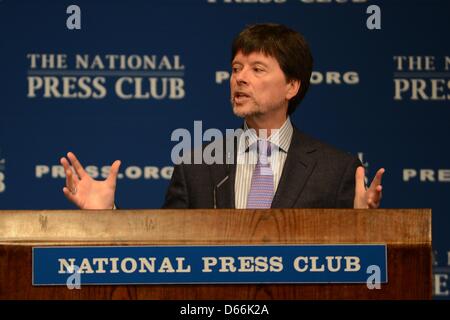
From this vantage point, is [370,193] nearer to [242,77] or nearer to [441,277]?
[242,77]

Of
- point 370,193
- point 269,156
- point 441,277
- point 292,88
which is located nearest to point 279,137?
point 269,156

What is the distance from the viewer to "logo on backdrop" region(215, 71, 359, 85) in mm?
3533

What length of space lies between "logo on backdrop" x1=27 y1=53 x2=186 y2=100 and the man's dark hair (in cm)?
83

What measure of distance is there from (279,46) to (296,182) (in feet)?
1.33

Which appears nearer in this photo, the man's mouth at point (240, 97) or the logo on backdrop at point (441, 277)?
the man's mouth at point (240, 97)

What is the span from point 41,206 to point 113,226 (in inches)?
64.4

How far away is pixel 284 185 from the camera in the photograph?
2492 mm

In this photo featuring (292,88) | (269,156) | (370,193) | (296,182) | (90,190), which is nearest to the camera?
(370,193)

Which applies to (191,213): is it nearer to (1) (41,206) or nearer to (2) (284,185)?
(2) (284,185)

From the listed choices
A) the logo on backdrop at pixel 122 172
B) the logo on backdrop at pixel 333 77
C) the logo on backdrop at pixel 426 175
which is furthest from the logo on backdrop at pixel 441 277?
the logo on backdrop at pixel 122 172

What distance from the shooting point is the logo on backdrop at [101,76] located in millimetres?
3504

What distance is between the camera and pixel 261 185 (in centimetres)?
252

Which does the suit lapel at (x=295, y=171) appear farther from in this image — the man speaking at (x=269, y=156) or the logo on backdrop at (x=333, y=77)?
the logo on backdrop at (x=333, y=77)

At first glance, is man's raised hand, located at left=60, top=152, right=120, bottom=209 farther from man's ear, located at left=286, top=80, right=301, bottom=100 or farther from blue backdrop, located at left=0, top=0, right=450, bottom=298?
blue backdrop, located at left=0, top=0, right=450, bottom=298
